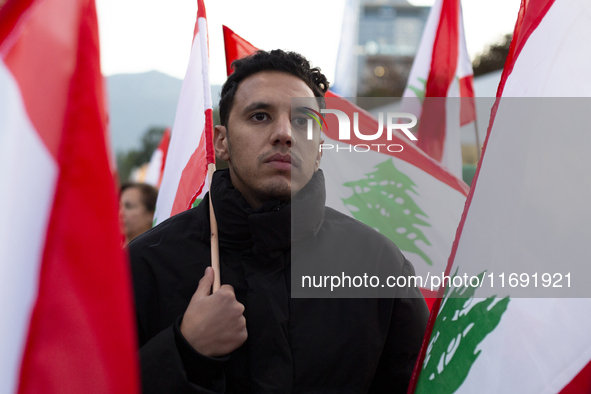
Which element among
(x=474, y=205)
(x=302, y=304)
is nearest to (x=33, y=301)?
(x=302, y=304)

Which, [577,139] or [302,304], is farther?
[302,304]

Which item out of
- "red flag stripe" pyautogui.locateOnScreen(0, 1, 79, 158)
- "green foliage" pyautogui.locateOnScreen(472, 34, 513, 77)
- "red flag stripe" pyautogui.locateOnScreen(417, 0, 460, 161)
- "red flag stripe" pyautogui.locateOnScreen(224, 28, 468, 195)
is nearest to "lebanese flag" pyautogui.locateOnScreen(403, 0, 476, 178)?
"red flag stripe" pyautogui.locateOnScreen(417, 0, 460, 161)

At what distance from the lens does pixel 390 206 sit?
3010mm

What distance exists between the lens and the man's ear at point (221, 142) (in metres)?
2.01

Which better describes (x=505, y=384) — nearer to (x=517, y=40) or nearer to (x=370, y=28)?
(x=517, y=40)

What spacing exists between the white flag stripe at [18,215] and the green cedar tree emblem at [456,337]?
3.17ft

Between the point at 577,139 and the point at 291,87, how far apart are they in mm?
959

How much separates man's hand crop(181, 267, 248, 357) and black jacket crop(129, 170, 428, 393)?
29 mm

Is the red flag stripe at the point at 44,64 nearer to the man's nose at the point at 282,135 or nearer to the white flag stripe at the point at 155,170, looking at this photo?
the man's nose at the point at 282,135

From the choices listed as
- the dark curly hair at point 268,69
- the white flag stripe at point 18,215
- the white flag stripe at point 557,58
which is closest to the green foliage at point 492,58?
the dark curly hair at point 268,69

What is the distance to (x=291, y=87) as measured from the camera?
1.93 metres

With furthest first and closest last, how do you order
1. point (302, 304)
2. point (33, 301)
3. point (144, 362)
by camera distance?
point (302, 304) < point (144, 362) < point (33, 301)

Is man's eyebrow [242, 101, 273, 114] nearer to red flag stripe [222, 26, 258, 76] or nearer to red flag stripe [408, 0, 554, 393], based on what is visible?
red flag stripe [408, 0, 554, 393]

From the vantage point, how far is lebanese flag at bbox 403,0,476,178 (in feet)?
12.5
